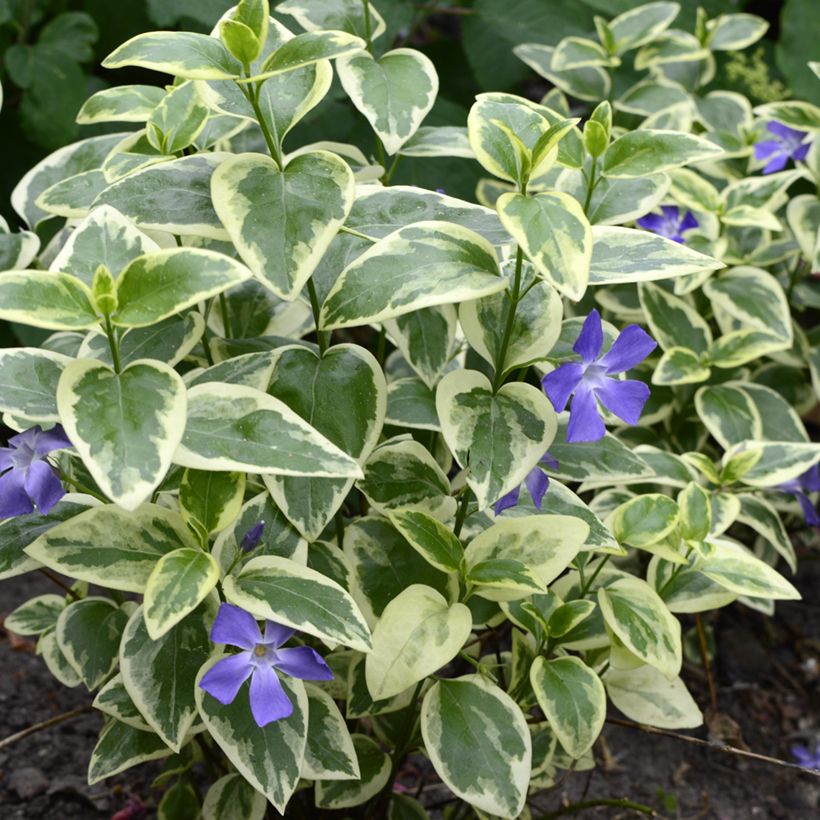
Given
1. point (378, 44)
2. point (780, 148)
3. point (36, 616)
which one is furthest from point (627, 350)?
point (378, 44)

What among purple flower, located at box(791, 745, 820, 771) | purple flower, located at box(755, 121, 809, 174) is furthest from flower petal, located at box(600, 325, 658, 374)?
purple flower, located at box(791, 745, 820, 771)

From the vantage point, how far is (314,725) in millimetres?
1121

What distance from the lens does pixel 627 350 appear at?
3.34 ft

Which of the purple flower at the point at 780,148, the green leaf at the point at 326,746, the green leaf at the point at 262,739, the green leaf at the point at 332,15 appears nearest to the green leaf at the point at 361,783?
the green leaf at the point at 326,746

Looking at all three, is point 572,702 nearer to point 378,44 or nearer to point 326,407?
point 326,407

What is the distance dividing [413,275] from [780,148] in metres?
1.11

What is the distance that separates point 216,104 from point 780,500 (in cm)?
115

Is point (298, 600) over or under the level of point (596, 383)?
under

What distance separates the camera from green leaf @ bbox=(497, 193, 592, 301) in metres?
0.89

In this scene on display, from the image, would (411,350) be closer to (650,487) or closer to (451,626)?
(451,626)

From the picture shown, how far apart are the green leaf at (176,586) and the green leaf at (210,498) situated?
0.10 feet

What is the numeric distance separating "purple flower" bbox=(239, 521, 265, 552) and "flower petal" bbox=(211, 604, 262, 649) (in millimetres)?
85

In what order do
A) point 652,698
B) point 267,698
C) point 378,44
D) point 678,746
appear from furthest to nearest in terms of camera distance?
point 378,44 < point 678,746 < point 652,698 < point 267,698

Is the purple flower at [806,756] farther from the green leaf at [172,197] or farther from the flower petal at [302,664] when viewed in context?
→ the green leaf at [172,197]
